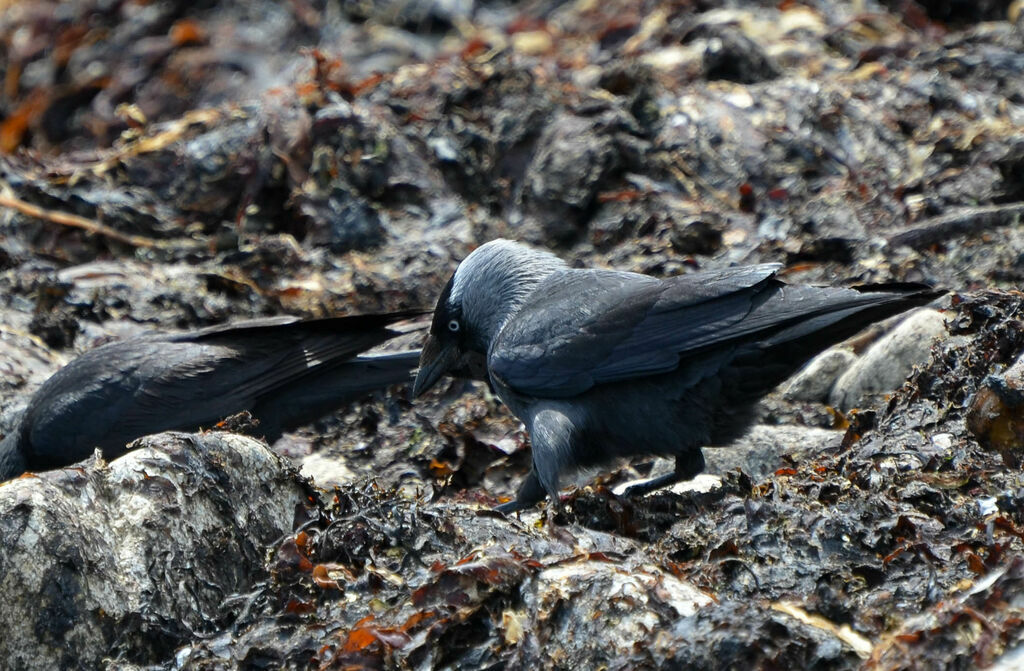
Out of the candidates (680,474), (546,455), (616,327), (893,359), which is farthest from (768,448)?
(546,455)

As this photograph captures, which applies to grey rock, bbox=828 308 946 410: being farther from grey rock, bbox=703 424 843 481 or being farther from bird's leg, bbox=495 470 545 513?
bird's leg, bbox=495 470 545 513

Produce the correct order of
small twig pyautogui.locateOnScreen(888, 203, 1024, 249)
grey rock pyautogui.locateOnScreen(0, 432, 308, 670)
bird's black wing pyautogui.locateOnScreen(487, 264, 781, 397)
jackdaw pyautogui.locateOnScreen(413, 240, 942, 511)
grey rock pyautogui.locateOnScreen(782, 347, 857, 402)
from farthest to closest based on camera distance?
small twig pyautogui.locateOnScreen(888, 203, 1024, 249), grey rock pyautogui.locateOnScreen(782, 347, 857, 402), bird's black wing pyautogui.locateOnScreen(487, 264, 781, 397), jackdaw pyautogui.locateOnScreen(413, 240, 942, 511), grey rock pyautogui.locateOnScreen(0, 432, 308, 670)

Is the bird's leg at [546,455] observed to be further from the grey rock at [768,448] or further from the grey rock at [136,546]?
the grey rock at [136,546]

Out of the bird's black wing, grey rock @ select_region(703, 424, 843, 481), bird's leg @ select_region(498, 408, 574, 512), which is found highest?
the bird's black wing

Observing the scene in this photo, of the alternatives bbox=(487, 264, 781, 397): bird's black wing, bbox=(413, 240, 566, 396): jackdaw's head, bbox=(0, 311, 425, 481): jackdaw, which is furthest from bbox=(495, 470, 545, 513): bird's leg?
bbox=(0, 311, 425, 481): jackdaw

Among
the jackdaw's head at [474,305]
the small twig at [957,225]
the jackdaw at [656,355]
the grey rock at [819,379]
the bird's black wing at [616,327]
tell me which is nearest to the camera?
the jackdaw at [656,355]

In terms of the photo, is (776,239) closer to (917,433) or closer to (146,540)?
(917,433)

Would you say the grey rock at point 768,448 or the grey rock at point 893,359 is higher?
the grey rock at point 893,359

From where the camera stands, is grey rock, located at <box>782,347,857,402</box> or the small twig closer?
grey rock, located at <box>782,347,857,402</box>

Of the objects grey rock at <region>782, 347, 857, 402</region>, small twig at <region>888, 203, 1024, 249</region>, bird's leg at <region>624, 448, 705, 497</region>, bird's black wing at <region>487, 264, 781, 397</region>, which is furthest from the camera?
small twig at <region>888, 203, 1024, 249</region>

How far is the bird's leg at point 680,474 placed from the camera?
5551 mm

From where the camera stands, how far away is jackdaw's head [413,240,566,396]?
20.0ft

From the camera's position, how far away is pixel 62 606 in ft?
13.5

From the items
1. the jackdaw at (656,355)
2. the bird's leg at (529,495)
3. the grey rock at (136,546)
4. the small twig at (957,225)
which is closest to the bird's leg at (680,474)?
the jackdaw at (656,355)
